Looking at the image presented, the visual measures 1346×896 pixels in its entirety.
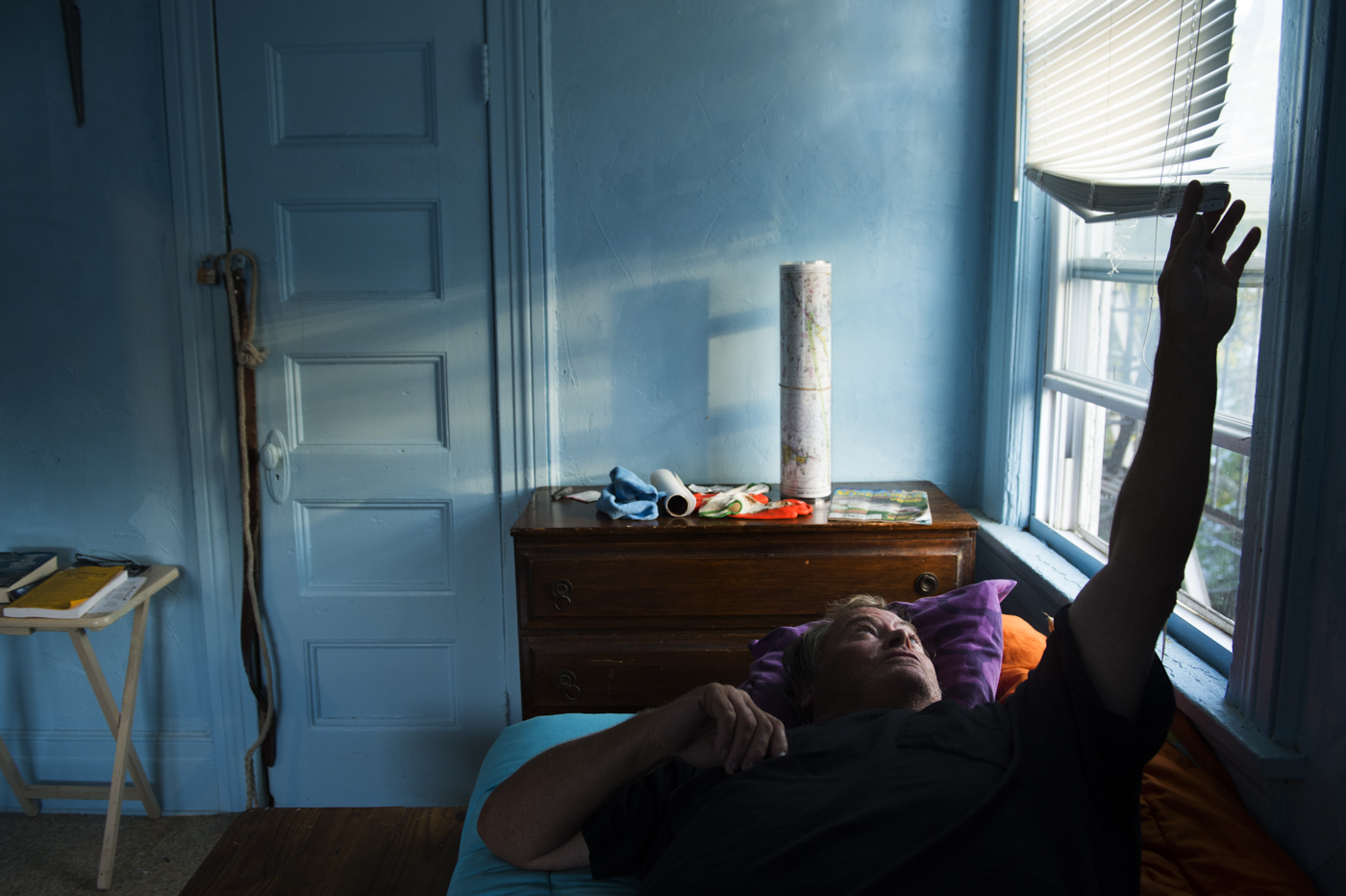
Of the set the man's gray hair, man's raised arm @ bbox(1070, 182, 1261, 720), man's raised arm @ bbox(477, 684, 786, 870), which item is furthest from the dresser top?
man's raised arm @ bbox(1070, 182, 1261, 720)

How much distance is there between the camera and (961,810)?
4.08 ft

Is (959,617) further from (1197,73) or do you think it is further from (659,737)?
(1197,73)

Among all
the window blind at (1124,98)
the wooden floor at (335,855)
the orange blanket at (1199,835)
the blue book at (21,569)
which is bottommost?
the wooden floor at (335,855)

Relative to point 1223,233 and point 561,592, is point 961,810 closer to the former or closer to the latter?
point 1223,233

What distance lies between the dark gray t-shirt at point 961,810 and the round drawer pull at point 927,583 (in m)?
1.05

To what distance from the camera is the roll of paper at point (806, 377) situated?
98.7 inches

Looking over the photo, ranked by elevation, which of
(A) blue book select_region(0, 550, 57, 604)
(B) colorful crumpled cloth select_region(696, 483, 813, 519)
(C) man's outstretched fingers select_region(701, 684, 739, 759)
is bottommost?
(A) blue book select_region(0, 550, 57, 604)

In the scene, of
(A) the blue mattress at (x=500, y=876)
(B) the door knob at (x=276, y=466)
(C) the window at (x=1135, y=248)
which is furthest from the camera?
(B) the door knob at (x=276, y=466)

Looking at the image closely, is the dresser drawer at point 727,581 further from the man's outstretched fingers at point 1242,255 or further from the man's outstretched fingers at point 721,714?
the man's outstretched fingers at point 1242,255

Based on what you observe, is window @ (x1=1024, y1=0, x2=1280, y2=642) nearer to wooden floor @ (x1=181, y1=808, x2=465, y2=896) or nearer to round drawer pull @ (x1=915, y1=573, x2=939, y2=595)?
round drawer pull @ (x1=915, y1=573, x2=939, y2=595)

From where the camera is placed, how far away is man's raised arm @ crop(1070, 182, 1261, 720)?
3.85ft

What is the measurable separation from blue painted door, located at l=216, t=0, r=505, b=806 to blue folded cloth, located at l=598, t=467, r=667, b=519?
0.49 m

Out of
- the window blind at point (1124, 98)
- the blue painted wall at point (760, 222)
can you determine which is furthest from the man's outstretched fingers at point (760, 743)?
the blue painted wall at point (760, 222)

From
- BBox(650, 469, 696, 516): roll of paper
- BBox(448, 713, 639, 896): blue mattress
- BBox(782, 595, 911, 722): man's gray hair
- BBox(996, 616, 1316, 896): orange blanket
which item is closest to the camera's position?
BBox(996, 616, 1316, 896): orange blanket
